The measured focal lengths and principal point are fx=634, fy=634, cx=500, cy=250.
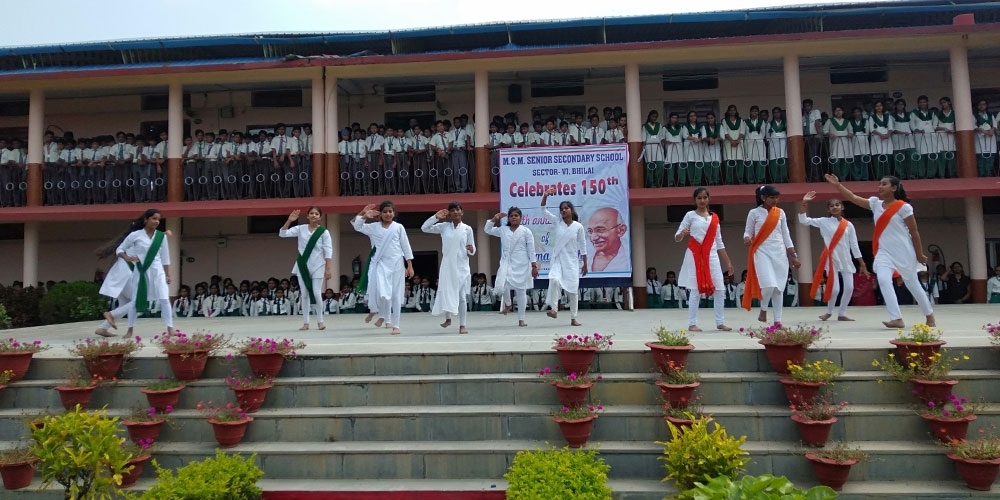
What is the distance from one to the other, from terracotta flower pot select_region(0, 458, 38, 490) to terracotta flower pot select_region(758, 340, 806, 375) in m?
5.75

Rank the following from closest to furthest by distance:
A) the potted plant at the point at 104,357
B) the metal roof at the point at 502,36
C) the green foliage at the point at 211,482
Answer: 1. the green foliage at the point at 211,482
2. the potted plant at the point at 104,357
3. the metal roof at the point at 502,36

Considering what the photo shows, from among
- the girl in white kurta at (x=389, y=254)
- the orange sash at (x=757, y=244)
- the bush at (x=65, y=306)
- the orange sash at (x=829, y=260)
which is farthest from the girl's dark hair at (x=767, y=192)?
the bush at (x=65, y=306)

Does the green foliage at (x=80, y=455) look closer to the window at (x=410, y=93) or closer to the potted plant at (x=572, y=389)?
the potted plant at (x=572, y=389)

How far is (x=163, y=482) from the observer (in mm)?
3930

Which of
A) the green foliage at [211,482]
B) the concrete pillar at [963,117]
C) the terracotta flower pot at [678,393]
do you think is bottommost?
the green foliage at [211,482]

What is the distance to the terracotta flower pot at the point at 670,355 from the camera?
5.20 metres

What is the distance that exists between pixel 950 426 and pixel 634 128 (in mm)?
9535

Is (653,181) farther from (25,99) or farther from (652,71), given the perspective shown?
(25,99)

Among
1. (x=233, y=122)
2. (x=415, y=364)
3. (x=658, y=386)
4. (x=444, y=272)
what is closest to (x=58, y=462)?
(x=415, y=364)

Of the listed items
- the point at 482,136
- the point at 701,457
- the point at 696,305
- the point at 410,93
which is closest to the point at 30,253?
the point at 410,93

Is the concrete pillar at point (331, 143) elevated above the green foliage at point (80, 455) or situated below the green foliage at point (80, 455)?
above

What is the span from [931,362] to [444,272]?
5.22 m

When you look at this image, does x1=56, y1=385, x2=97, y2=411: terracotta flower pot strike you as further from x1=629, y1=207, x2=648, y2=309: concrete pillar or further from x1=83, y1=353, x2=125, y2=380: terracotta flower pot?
x1=629, y1=207, x2=648, y2=309: concrete pillar

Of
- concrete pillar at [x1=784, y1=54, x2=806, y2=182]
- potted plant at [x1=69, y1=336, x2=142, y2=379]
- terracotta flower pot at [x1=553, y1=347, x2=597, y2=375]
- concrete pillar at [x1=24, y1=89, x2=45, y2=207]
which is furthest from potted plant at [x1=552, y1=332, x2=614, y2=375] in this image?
concrete pillar at [x1=24, y1=89, x2=45, y2=207]
